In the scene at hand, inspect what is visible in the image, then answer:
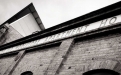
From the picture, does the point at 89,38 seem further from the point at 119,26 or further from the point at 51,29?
the point at 51,29

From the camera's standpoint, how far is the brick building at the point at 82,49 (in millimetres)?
3879

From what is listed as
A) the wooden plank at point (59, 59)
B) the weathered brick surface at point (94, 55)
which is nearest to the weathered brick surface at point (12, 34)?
the wooden plank at point (59, 59)

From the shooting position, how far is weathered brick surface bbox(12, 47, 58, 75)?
5473 mm

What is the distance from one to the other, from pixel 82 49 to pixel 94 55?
0.63m

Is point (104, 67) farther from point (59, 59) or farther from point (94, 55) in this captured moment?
point (59, 59)

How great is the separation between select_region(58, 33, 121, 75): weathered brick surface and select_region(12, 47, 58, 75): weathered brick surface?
1.16 meters

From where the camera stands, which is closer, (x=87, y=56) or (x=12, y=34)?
(x=87, y=56)

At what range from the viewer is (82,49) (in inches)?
185

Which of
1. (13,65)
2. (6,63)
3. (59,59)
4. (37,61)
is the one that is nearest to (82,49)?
(59,59)

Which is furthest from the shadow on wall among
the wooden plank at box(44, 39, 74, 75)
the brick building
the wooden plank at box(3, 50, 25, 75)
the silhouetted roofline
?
the silhouetted roofline

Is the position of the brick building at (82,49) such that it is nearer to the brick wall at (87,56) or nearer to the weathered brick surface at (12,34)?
the brick wall at (87,56)

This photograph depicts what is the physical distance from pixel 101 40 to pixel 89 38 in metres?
0.55

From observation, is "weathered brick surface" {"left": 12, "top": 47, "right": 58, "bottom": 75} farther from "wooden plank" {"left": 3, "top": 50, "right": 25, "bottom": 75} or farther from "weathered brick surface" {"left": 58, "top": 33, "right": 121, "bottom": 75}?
"weathered brick surface" {"left": 58, "top": 33, "right": 121, "bottom": 75}

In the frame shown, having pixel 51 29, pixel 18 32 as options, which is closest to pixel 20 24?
pixel 18 32
